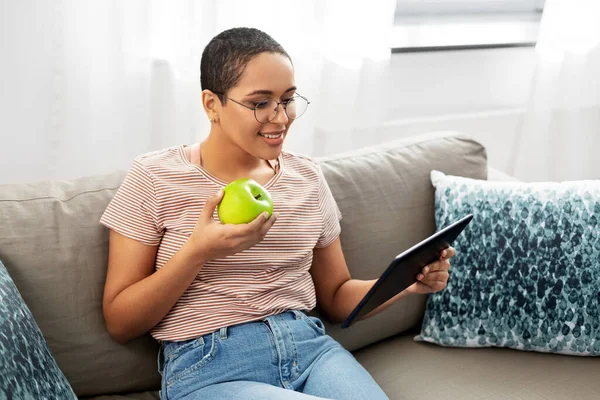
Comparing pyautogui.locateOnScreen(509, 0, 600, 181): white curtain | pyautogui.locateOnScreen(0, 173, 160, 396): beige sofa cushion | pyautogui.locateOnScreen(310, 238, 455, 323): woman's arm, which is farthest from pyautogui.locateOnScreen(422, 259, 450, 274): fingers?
pyautogui.locateOnScreen(509, 0, 600, 181): white curtain

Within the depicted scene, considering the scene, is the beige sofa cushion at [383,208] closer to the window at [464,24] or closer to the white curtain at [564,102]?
the window at [464,24]

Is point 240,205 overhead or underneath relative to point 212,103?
underneath

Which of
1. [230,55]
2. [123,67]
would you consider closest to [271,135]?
[230,55]

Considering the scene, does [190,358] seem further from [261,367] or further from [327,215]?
[327,215]

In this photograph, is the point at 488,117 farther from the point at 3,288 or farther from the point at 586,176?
the point at 3,288

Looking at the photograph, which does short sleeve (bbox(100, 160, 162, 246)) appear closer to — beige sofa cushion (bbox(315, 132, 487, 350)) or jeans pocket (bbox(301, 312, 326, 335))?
jeans pocket (bbox(301, 312, 326, 335))

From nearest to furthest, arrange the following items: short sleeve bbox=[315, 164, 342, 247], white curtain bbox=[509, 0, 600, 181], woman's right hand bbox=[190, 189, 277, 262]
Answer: woman's right hand bbox=[190, 189, 277, 262] → short sleeve bbox=[315, 164, 342, 247] → white curtain bbox=[509, 0, 600, 181]

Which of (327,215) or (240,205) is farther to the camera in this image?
(327,215)

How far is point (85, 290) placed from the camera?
1.49m

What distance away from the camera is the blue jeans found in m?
1.37

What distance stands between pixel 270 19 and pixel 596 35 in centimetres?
126

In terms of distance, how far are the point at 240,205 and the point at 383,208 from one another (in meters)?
0.61

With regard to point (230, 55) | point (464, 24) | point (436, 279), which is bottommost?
point (436, 279)

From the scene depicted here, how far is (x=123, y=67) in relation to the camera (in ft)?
6.16
